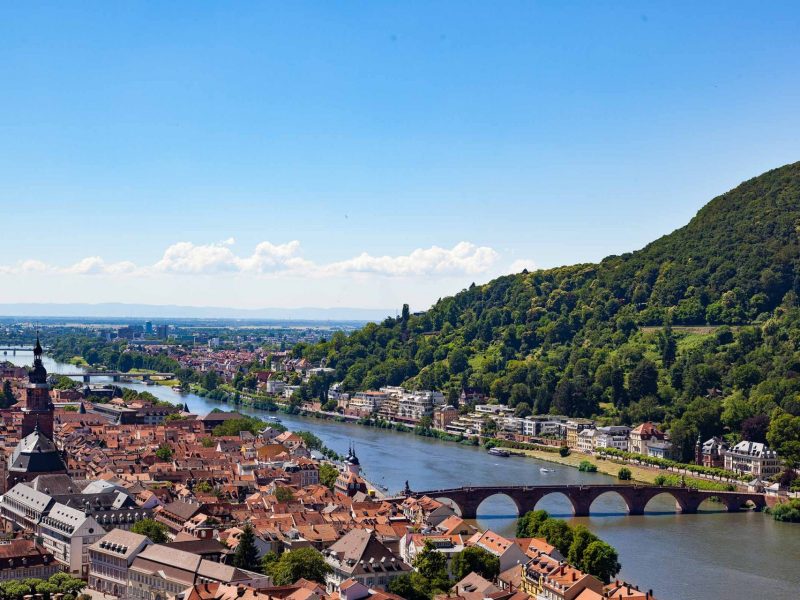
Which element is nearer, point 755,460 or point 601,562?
point 601,562

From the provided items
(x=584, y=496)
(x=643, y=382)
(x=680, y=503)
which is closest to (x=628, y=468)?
(x=680, y=503)

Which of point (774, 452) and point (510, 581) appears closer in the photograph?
point (510, 581)

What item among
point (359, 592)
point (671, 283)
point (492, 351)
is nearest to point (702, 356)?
point (671, 283)

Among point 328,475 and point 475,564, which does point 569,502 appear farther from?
point 475,564

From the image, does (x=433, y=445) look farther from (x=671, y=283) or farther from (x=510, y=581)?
(x=510, y=581)

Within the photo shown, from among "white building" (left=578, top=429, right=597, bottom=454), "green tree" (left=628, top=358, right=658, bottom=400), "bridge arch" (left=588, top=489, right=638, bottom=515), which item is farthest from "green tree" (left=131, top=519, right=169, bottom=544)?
"green tree" (left=628, top=358, right=658, bottom=400)

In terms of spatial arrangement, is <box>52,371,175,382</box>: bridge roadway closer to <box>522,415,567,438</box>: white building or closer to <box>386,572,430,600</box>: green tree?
<box>522,415,567,438</box>: white building

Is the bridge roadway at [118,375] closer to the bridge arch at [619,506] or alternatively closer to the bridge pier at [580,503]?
the bridge arch at [619,506]
